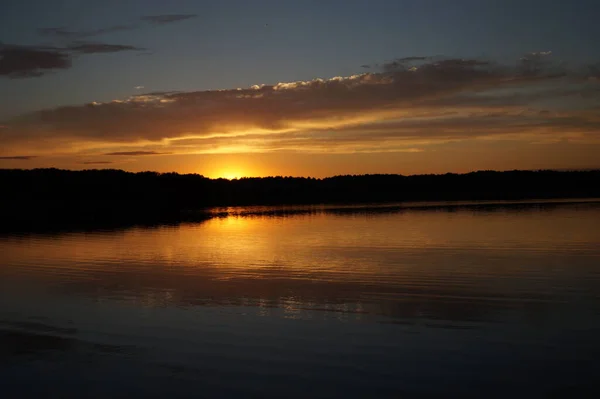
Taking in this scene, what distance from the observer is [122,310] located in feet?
44.0

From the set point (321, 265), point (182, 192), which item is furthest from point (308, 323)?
point (182, 192)

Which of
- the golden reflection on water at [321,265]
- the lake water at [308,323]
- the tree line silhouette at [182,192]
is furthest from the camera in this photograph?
the tree line silhouette at [182,192]

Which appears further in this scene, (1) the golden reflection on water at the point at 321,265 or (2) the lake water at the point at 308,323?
(1) the golden reflection on water at the point at 321,265

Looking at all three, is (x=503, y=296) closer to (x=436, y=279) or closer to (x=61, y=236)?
(x=436, y=279)

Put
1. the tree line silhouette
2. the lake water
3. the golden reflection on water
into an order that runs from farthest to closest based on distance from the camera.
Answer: the tree line silhouette → the golden reflection on water → the lake water

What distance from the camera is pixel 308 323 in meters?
11.7

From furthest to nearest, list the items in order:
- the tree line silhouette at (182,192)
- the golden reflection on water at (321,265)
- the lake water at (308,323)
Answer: the tree line silhouette at (182,192) → the golden reflection on water at (321,265) → the lake water at (308,323)

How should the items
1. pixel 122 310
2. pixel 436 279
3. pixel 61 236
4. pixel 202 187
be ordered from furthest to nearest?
pixel 202 187, pixel 61 236, pixel 436 279, pixel 122 310

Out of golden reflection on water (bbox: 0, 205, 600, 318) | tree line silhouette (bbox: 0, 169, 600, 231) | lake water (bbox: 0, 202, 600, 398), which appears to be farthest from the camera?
tree line silhouette (bbox: 0, 169, 600, 231)

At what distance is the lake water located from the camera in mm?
8406

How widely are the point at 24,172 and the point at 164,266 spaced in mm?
79105

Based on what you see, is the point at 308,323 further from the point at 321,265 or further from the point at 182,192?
the point at 182,192

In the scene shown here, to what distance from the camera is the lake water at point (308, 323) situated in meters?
8.41

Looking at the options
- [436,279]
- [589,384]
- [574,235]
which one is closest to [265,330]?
[589,384]
